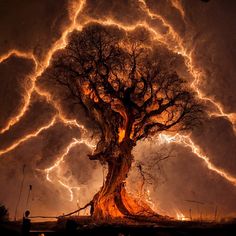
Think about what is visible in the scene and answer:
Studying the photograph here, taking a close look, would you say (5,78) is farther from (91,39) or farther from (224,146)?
(224,146)

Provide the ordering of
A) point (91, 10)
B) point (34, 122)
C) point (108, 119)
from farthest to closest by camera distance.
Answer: point (34, 122) → point (91, 10) → point (108, 119)

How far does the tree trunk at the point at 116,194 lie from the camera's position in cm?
1407

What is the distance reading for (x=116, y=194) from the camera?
47.2ft

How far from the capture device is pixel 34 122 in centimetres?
2067

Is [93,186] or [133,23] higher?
[133,23]

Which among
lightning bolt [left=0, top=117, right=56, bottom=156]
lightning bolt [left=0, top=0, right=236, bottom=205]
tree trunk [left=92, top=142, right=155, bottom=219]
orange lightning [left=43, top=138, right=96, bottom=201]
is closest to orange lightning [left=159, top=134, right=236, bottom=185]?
lightning bolt [left=0, top=0, right=236, bottom=205]

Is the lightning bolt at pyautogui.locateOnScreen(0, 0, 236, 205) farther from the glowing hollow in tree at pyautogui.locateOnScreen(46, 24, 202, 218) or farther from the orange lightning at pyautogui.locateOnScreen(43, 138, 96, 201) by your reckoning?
the glowing hollow in tree at pyautogui.locateOnScreen(46, 24, 202, 218)

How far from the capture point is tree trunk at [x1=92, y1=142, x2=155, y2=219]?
1407cm

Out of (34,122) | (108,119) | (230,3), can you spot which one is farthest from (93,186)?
(230,3)

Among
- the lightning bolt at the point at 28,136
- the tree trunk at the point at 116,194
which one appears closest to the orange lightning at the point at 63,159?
the lightning bolt at the point at 28,136

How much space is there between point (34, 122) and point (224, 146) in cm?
1124

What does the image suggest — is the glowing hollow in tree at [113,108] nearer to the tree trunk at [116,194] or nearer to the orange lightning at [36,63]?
the tree trunk at [116,194]

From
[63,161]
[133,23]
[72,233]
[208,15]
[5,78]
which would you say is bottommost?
[72,233]

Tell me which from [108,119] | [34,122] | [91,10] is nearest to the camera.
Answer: [108,119]
